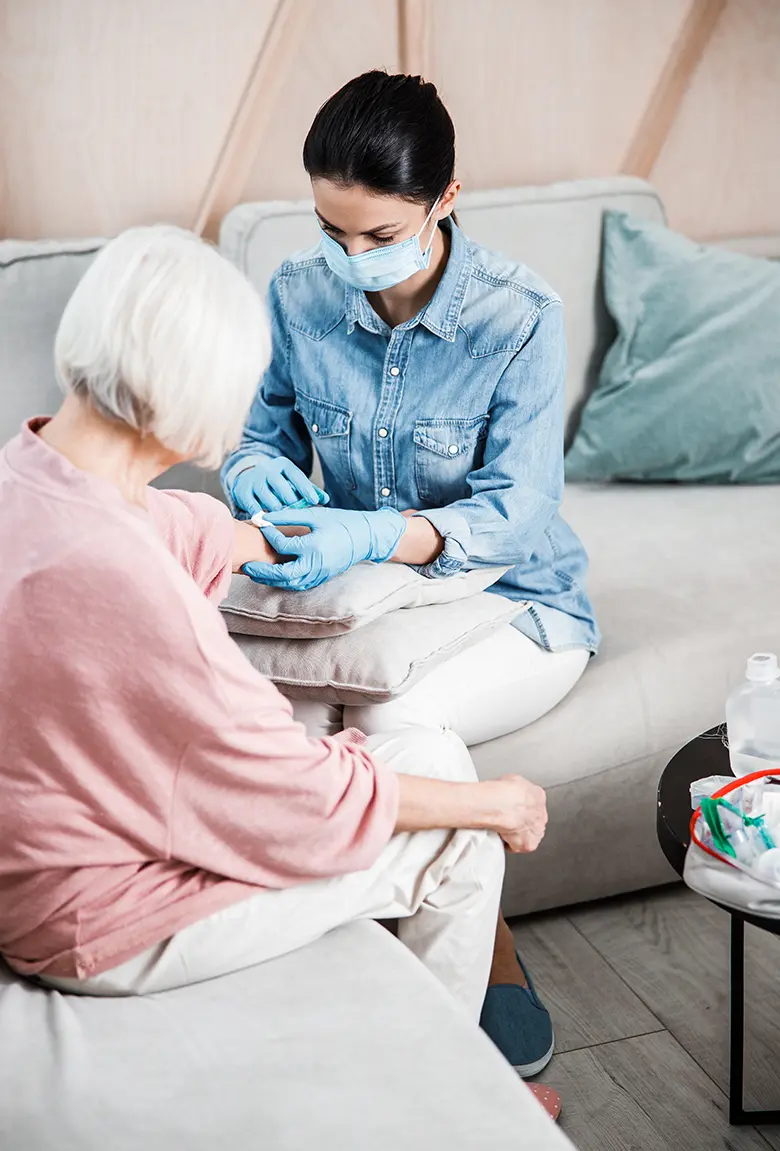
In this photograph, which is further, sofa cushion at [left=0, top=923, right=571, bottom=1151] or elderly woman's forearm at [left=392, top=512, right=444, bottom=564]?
elderly woman's forearm at [left=392, top=512, right=444, bottom=564]

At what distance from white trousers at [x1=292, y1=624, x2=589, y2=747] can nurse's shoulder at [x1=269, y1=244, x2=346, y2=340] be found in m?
0.51

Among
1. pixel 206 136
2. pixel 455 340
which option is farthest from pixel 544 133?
pixel 455 340

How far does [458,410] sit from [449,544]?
0.21m

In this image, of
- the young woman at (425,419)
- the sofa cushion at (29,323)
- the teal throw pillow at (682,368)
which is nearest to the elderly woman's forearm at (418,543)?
the young woman at (425,419)

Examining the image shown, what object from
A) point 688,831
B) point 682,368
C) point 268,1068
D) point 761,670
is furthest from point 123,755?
point 682,368

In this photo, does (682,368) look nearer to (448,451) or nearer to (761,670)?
(448,451)

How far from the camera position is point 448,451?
170cm

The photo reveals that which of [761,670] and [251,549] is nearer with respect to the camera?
[761,670]

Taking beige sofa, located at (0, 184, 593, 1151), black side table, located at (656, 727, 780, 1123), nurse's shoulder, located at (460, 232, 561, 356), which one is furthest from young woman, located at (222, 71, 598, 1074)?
beige sofa, located at (0, 184, 593, 1151)

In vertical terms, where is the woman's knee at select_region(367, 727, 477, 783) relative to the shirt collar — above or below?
below

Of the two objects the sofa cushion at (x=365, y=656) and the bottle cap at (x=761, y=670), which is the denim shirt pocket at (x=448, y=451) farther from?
the bottle cap at (x=761, y=670)

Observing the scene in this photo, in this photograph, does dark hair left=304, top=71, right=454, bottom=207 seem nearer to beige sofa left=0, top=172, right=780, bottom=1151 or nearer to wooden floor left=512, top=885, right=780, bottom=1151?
beige sofa left=0, top=172, right=780, bottom=1151

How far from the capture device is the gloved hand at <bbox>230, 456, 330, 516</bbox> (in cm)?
167

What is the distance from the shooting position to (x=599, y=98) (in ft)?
8.45
